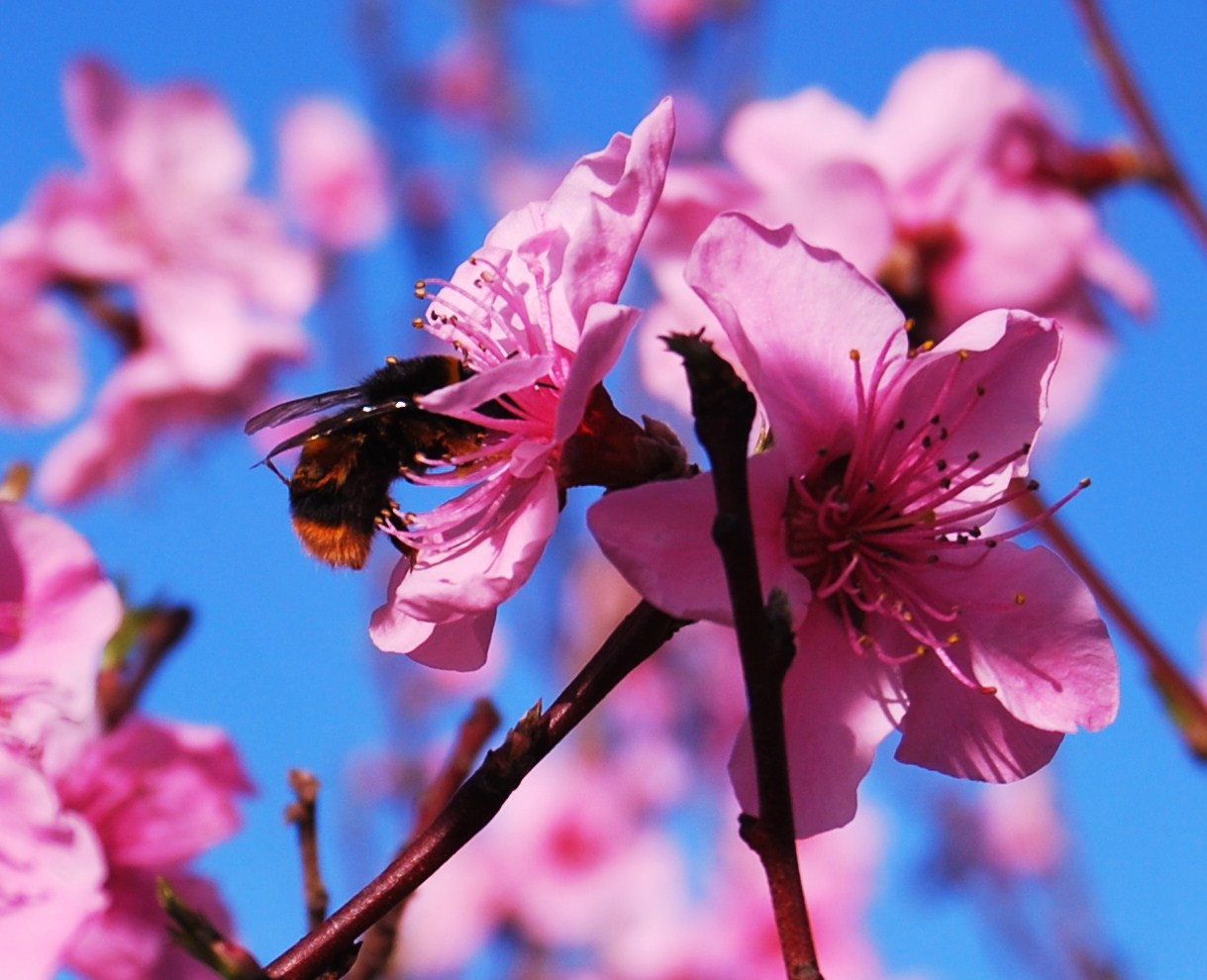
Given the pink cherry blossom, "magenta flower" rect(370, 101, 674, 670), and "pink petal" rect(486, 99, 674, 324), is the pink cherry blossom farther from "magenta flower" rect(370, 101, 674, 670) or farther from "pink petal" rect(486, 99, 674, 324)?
"pink petal" rect(486, 99, 674, 324)

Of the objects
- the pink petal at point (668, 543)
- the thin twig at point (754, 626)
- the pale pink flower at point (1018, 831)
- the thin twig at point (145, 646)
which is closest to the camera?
the thin twig at point (754, 626)

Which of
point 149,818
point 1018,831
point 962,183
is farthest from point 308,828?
point 1018,831

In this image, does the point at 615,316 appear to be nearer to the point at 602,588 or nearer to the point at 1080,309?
the point at 1080,309

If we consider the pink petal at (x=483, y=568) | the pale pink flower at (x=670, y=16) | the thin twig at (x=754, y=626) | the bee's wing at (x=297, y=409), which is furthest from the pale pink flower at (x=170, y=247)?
the pale pink flower at (x=670, y=16)

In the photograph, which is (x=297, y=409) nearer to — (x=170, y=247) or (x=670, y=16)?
(x=170, y=247)

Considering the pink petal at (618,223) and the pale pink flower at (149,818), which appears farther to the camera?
the pale pink flower at (149,818)

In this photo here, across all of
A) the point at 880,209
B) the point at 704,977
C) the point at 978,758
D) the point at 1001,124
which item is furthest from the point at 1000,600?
the point at 704,977

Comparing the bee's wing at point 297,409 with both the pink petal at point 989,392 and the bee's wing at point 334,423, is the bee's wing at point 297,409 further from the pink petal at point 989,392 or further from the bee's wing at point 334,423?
the pink petal at point 989,392
